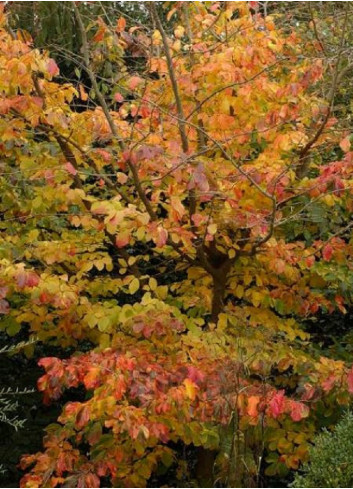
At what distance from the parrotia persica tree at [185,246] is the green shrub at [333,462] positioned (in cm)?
34

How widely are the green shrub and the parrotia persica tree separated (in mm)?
340

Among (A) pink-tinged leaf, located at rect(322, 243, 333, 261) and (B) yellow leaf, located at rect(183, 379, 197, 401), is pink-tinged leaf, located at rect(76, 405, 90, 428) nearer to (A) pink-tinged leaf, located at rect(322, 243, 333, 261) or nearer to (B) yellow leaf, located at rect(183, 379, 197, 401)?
(B) yellow leaf, located at rect(183, 379, 197, 401)

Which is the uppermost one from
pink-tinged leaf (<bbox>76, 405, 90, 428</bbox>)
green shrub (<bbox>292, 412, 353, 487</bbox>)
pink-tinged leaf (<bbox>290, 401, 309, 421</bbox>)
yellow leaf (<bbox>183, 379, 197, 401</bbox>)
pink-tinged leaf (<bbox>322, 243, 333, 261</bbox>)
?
pink-tinged leaf (<bbox>322, 243, 333, 261</bbox>)

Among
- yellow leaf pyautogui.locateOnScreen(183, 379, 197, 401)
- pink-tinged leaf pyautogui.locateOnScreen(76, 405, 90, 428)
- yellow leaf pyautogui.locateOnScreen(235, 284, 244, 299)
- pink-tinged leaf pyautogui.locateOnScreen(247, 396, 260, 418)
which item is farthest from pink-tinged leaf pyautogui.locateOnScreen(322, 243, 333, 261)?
pink-tinged leaf pyautogui.locateOnScreen(76, 405, 90, 428)

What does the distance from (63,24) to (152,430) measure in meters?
4.07

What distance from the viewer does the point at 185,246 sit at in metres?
3.50

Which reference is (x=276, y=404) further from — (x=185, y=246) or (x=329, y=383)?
(x=185, y=246)

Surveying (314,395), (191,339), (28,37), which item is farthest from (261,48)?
(314,395)

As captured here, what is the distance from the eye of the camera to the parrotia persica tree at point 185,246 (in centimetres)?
316

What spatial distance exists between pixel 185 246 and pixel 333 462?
4.40 ft

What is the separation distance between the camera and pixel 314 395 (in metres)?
3.36

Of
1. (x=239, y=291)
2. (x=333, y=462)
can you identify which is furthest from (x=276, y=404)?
(x=239, y=291)

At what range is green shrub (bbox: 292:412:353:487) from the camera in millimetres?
2668

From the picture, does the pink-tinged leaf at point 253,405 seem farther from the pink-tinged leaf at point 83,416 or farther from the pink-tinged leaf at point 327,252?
the pink-tinged leaf at point 327,252
